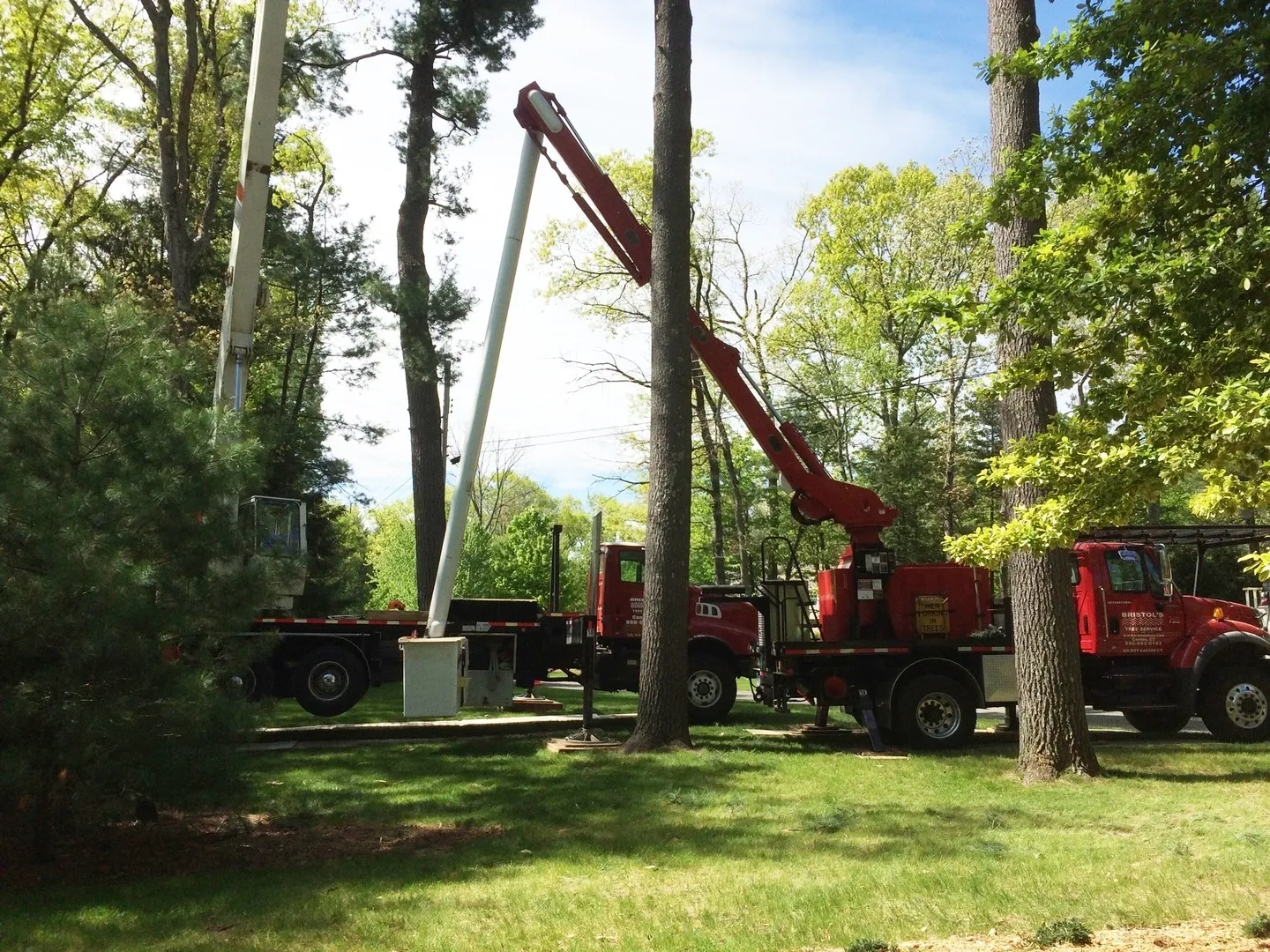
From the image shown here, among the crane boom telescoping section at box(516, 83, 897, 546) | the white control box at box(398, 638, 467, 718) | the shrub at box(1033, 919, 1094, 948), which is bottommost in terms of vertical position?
the shrub at box(1033, 919, 1094, 948)

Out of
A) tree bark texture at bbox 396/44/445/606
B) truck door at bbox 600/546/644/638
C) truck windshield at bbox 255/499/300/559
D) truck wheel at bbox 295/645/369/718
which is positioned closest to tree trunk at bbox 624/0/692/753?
truck door at bbox 600/546/644/638

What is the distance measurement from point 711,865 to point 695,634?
859cm

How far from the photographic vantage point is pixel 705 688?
15.4 meters

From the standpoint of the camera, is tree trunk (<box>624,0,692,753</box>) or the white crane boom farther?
tree trunk (<box>624,0,692,753</box>)

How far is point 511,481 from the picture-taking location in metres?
65.4

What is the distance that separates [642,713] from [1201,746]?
677cm

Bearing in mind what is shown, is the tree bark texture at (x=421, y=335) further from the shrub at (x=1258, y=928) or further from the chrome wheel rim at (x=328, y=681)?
the shrub at (x=1258, y=928)

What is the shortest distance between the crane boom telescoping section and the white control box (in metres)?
6.05

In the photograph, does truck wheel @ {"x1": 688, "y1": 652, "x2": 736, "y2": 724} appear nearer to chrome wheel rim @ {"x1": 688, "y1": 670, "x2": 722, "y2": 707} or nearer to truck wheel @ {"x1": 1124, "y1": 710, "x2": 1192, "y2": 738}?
chrome wheel rim @ {"x1": 688, "y1": 670, "x2": 722, "y2": 707}

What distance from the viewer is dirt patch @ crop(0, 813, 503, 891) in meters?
6.82

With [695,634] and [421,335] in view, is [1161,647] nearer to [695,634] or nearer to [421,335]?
[695,634]

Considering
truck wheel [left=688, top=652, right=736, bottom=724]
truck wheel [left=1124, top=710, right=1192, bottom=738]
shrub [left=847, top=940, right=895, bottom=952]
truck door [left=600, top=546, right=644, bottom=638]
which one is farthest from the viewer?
truck door [left=600, top=546, right=644, bottom=638]

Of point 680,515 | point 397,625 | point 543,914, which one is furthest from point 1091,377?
point 397,625

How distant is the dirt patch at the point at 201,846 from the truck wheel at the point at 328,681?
7344 millimetres
